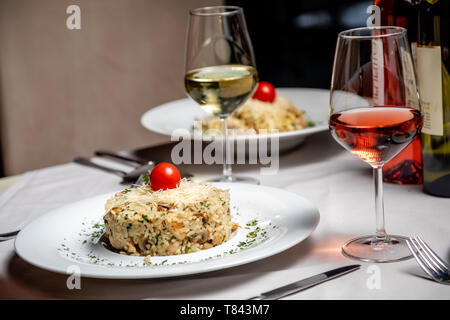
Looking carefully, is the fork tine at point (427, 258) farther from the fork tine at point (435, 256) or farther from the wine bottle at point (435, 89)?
the wine bottle at point (435, 89)

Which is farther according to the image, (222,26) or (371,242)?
(222,26)

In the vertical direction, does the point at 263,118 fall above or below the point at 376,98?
below

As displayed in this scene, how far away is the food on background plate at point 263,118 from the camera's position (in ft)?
5.62

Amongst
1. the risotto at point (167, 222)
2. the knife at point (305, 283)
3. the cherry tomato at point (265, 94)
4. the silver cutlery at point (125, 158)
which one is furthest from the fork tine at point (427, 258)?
the cherry tomato at point (265, 94)

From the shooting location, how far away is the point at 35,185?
1.57m

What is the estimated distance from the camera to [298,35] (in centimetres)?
370

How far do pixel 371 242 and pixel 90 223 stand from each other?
549mm

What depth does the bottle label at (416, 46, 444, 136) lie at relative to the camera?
Answer: 1159mm

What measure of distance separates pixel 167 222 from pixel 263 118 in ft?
2.57

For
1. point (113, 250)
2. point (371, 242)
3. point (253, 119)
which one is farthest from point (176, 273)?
point (253, 119)

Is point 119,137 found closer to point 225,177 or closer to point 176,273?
point 225,177

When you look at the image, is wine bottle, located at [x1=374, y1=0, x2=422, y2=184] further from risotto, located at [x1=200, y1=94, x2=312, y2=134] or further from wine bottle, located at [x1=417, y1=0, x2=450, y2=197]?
risotto, located at [x1=200, y1=94, x2=312, y2=134]

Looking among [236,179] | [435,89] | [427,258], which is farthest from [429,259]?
[236,179]

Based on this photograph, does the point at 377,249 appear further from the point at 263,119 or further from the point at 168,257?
the point at 263,119
